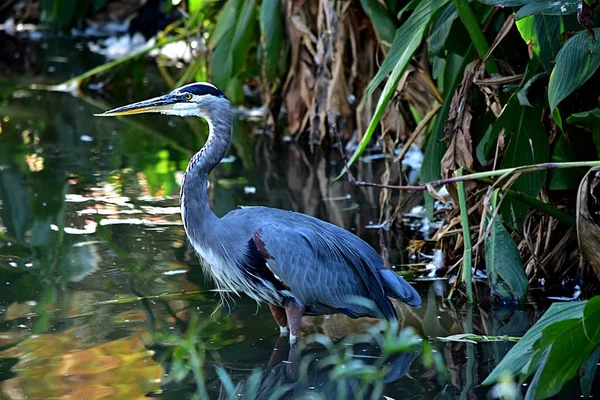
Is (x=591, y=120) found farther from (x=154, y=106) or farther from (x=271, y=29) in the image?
(x=271, y=29)

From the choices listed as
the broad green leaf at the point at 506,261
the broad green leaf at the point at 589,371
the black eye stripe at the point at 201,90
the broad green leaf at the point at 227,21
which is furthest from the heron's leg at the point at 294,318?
the broad green leaf at the point at 227,21

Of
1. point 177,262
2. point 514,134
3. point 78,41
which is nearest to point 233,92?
point 177,262

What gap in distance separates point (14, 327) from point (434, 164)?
228cm

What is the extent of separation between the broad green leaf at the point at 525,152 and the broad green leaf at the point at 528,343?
4.25ft

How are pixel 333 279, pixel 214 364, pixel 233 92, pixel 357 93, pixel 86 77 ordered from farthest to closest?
1. pixel 86 77
2. pixel 233 92
3. pixel 357 93
4. pixel 333 279
5. pixel 214 364

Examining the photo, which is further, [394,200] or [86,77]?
[86,77]

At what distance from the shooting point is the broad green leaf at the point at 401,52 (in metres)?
4.84

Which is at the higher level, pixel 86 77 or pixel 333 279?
pixel 86 77

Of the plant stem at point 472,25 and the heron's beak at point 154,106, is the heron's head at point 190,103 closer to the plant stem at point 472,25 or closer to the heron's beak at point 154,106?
the heron's beak at point 154,106

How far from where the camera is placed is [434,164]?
18.0 feet

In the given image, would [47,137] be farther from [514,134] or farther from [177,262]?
[514,134]

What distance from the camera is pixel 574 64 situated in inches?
167

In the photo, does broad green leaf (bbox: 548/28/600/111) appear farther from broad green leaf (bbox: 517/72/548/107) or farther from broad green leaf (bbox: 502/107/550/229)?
broad green leaf (bbox: 502/107/550/229)

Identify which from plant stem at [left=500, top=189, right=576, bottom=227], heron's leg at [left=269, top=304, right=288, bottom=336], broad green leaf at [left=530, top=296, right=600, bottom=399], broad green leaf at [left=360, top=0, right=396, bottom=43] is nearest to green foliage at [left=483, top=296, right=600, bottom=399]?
broad green leaf at [left=530, top=296, right=600, bottom=399]
